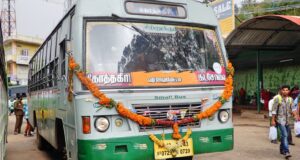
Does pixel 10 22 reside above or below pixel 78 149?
above

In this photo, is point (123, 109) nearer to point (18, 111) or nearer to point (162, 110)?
point (162, 110)

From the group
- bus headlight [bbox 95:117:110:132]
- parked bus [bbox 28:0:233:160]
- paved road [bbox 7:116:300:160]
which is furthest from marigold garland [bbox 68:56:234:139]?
paved road [bbox 7:116:300:160]

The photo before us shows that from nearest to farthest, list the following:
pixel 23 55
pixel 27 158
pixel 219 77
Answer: pixel 219 77
pixel 27 158
pixel 23 55

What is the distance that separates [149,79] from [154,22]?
0.90 meters

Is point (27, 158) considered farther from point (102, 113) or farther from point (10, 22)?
point (10, 22)

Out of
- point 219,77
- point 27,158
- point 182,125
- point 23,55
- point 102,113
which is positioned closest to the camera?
point 102,113

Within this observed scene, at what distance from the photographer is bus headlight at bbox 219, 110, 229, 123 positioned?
19.5ft

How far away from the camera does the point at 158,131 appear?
5.48 metres

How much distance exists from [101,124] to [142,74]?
0.89 metres

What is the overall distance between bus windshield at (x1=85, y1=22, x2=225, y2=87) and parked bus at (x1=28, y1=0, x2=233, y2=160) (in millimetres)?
13

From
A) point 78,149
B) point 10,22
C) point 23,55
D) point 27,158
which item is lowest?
point 27,158

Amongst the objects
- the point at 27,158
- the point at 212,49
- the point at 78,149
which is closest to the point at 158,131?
the point at 78,149

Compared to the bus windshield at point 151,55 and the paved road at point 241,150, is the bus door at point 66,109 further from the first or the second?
the paved road at point 241,150

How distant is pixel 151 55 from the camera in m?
5.65
